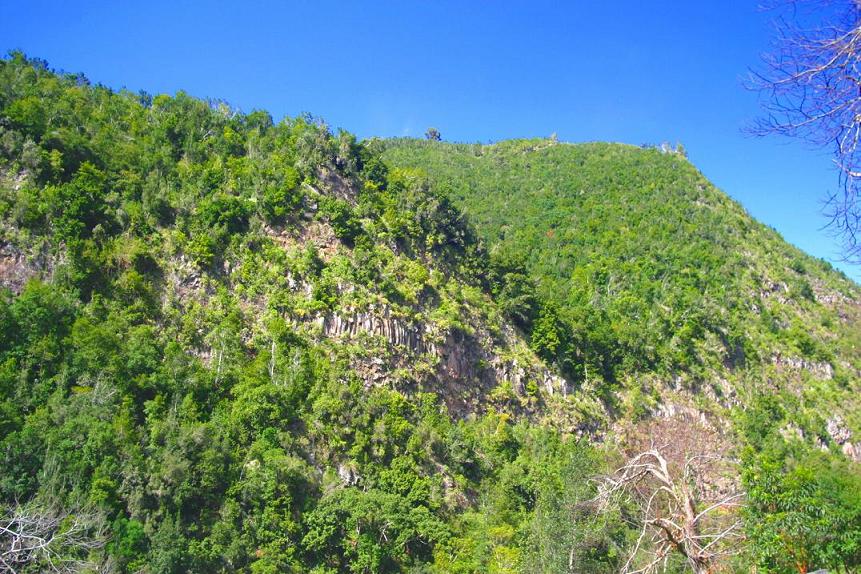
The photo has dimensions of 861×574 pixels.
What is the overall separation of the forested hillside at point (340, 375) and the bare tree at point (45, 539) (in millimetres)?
256

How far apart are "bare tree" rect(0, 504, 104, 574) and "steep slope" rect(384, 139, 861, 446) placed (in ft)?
113

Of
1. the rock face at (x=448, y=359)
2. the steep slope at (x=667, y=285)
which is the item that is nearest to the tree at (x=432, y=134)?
the steep slope at (x=667, y=285)

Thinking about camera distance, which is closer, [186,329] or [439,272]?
[186,329]

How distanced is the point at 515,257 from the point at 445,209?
8.03m

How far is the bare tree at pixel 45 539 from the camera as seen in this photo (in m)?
9.48

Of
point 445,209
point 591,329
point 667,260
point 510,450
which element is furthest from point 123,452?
point 667,260

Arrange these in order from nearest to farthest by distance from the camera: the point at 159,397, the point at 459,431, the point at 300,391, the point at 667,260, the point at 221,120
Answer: the point at 159,397 < the point at 300,391 < the point at 459,431 < the point at 221,120 < the point at 667,260

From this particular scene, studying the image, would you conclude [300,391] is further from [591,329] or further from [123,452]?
[591,329]

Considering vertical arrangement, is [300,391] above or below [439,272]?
below

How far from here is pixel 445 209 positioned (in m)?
51.7

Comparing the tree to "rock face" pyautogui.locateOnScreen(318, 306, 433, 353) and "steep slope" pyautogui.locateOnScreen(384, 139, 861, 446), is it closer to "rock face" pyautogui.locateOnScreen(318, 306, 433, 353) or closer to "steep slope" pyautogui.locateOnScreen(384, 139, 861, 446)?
"steep slope" pyautogui.locateOnScreen(384, 139, 861, 446)

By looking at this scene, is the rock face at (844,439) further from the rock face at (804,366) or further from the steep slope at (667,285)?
the rock face at (804,366)

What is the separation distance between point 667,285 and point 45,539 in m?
62.7

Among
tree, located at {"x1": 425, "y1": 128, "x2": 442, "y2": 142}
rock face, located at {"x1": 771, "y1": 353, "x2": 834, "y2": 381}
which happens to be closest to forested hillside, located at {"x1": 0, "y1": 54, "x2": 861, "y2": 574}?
rock face, located at {"x1": 771, "y1": 353, "x2": 834, "y2": 381}
